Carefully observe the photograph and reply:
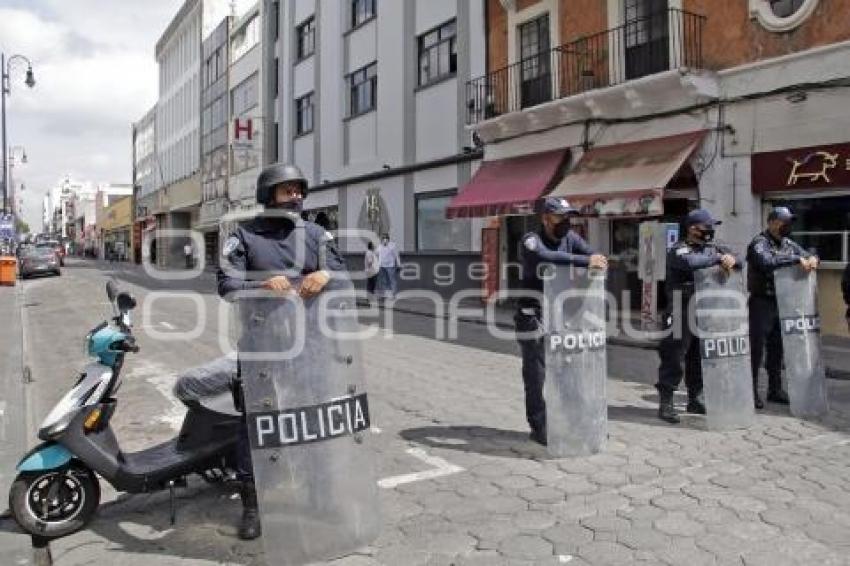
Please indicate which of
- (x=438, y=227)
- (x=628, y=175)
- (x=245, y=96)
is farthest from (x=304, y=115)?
(x=628, y=175)

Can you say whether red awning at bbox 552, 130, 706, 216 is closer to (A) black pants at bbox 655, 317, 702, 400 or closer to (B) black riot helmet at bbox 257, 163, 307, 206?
(A) black pants at bbox 655, 317, 702, 400

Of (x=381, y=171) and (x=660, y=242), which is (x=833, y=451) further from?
(x=381, y=171)

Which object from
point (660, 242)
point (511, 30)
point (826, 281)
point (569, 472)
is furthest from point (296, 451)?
point (511, 30)

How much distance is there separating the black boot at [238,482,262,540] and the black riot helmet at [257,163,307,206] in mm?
1560

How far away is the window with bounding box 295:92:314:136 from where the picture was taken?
31.8m

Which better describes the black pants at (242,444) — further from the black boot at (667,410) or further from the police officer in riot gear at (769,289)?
the police officer in riot gear at (769,289)

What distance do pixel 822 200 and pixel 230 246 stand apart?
1120 cm

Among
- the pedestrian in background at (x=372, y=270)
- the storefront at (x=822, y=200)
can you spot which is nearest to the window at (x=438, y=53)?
the pedestrian in background at (x=372, y=270)

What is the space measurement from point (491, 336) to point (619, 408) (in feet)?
21.2

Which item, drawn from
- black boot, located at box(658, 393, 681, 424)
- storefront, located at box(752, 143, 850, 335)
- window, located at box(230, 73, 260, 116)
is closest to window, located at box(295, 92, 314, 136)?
window, located at box(230, 73, 260, 116)

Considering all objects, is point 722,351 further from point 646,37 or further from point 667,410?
point 646,37

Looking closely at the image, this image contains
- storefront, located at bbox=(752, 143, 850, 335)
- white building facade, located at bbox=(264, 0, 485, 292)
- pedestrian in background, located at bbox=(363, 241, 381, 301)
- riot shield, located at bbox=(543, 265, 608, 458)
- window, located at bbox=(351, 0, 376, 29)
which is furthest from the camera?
window, located at bbox=(351, 0, 376, 29)

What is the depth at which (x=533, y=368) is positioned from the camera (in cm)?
588

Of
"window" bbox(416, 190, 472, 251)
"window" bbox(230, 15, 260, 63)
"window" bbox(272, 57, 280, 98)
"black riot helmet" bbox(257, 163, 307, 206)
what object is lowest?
"black riot helmet" bbox(257, 163, 307, 206)
